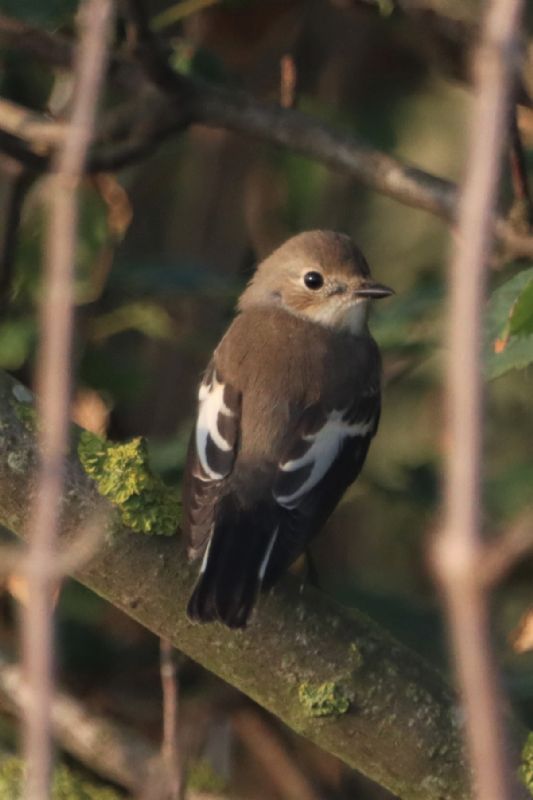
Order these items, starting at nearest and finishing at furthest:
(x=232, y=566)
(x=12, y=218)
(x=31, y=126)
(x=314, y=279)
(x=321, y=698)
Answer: (x=321, y=698)
(x=232, y=566)
(x=31, y=126)
(x=12, y=218)
(x=314, y=279)

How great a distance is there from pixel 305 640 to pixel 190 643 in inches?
9.1

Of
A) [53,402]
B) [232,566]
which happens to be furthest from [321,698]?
[53,402]

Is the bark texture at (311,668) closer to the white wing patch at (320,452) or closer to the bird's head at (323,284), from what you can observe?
the white wing patch at (320,452)

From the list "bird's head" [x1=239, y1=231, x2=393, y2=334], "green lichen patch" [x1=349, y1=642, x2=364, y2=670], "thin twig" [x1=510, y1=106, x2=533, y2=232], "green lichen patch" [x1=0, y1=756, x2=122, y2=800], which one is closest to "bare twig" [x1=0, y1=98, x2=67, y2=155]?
"bird's head" [x1=239, y1=231, x2=393, y2=334]

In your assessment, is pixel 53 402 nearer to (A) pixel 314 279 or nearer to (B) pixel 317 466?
(B) pixel 317 466

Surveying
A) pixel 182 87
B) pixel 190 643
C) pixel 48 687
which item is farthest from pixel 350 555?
pixel 48 687

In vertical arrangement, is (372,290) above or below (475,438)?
above

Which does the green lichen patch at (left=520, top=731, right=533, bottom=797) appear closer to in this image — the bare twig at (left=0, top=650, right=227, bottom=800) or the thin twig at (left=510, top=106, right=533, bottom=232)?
the bare twig at (left=0, top=650, right=227, bottom=800)

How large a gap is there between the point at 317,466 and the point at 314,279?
1.17 metres

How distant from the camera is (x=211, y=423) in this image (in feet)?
12.1

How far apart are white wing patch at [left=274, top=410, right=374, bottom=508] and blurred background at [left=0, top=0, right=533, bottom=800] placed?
1.02 ft

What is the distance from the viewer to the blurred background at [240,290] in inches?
169

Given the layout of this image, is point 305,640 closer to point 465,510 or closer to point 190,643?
point 190,643

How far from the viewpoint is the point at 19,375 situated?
5109mm
